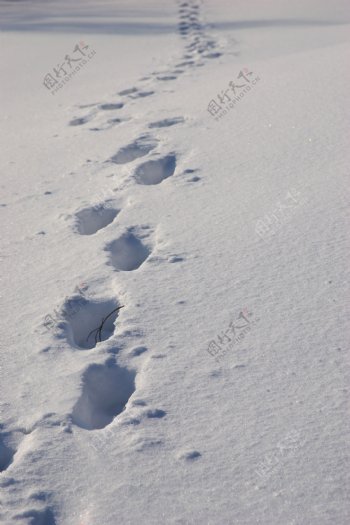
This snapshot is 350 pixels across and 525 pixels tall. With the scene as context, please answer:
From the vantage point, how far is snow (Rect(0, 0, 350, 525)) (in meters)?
1.51

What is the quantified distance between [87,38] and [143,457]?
17.0 feet

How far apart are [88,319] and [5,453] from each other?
622 mm

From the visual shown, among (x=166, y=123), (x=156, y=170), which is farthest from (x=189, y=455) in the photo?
(x=166, y=123)

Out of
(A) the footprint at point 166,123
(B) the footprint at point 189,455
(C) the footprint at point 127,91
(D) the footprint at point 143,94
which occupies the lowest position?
(C) the footprint at point 127,91

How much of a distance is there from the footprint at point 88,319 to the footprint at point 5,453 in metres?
0.49

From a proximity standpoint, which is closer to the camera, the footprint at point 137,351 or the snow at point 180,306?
the snow at point 180,306

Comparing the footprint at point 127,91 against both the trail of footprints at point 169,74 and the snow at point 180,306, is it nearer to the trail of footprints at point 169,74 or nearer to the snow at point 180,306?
the trail of footprints at point 169,74

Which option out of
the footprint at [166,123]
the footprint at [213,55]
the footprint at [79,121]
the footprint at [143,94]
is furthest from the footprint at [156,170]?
the footprint at [213,55]

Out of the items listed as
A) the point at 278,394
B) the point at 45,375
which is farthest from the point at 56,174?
the point at 278,394

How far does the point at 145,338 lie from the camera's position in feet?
6.51

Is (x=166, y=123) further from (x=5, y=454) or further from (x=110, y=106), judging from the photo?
(x=5, y=454)

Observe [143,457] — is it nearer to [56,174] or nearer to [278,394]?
[278,394]

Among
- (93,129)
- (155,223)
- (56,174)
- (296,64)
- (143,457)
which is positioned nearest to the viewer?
(143,457)

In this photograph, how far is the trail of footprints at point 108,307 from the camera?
172cm
